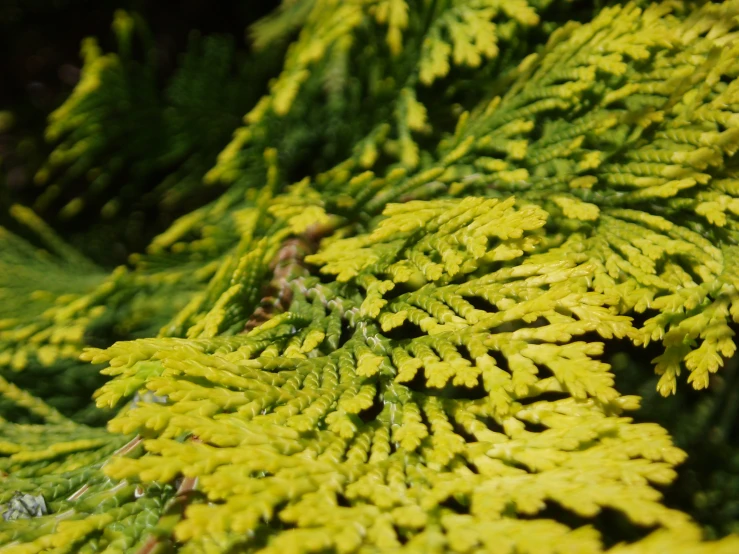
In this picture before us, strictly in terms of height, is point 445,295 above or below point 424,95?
below

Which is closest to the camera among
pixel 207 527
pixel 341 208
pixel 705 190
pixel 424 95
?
pixel 207 527

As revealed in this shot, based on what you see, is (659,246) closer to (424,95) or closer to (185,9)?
(424,95)

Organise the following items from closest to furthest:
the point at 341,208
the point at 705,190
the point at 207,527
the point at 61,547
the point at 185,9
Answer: the point at 207,527 < the point at 61,547 < the point at 705,190 < the point at 341,208 < the point at 185,9

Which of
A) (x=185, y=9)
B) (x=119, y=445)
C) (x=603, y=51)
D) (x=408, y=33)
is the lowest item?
(x=119, y=445)

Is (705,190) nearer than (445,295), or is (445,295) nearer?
(445,295)

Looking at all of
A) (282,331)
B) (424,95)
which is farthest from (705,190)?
(282,331)

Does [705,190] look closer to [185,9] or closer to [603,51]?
[603,51]

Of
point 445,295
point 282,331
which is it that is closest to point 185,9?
point 282,331
